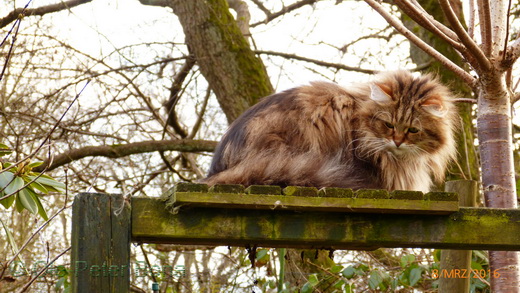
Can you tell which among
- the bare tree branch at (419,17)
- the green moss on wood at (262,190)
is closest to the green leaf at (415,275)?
the bare tree branch at (419,17)

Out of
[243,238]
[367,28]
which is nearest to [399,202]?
[243,238]

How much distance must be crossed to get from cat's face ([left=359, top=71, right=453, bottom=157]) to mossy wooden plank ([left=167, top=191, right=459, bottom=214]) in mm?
937

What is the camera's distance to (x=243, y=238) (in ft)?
7.02

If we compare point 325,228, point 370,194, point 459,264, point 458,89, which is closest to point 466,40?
point 370,194

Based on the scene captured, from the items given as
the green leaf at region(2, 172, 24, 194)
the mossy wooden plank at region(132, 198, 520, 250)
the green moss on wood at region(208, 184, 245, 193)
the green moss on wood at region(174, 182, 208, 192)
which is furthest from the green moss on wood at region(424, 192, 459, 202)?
the green leaf at region(2, 172, 24, 194)

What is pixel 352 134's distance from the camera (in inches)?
125

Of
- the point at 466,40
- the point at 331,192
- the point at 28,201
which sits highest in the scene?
the point at 466,40

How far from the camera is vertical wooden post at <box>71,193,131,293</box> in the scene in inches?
74.9

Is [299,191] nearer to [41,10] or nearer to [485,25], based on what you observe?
[485,25]

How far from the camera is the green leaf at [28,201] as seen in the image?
8.96ft

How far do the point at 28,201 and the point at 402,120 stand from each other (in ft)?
6.12

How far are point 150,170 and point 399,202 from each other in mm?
5062

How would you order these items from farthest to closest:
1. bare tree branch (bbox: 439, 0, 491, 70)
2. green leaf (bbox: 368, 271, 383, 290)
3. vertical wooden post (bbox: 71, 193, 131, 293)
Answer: green leaf (bbox: 368, 271, 383, 290), bare tree branch (bbox: 439, 0, 491, 70), vertical wooden post (bbox: 71, 193, 131, 293)

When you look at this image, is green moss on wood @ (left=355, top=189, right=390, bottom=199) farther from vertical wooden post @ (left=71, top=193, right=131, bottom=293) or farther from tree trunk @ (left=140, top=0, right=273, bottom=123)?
tree trunk @ (left=140, top=0, right=273, bottom=123)
